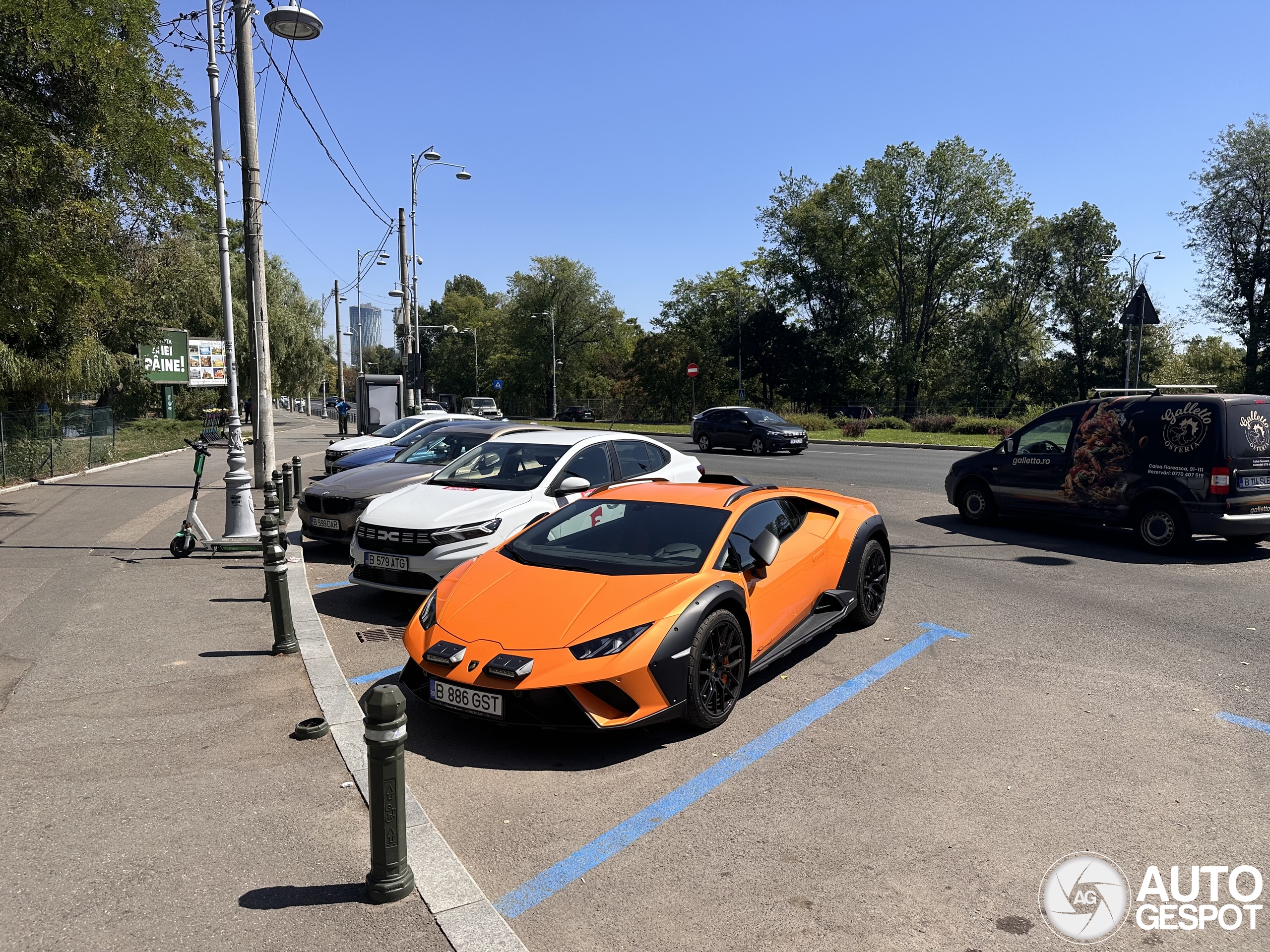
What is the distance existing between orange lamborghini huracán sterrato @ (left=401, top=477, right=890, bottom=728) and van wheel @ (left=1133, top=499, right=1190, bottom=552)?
5.56 meters

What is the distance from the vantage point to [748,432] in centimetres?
2847

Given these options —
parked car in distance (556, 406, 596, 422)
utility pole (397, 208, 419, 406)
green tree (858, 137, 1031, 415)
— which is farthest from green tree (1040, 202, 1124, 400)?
utility pole (397, 208, 419, 406)

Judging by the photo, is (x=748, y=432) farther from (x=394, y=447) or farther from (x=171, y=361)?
(x=171, y=361)

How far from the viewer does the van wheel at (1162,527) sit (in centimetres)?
997

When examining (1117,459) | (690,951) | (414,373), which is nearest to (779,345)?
(414,373)

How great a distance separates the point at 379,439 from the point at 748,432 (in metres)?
14.1

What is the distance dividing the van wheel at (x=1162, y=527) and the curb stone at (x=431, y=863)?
9.30m

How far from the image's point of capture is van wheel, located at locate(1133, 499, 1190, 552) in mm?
9969

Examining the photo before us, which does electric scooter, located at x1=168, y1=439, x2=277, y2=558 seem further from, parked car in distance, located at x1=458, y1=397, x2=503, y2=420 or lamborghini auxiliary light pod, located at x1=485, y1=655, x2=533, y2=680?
parked car in distance, located at x1=458, y1=397, x2=503, y2=420

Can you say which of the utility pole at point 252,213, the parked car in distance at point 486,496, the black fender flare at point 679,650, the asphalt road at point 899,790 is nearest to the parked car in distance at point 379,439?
the utility pole at point 252,213

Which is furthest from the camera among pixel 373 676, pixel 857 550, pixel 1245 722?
pixel 857 550

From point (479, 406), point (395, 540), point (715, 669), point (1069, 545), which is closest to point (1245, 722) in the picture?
point (715, 669)

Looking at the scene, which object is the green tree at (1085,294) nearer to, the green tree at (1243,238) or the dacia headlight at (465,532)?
the green tree at (1243,238)

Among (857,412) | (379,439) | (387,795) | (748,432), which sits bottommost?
(387,795)
